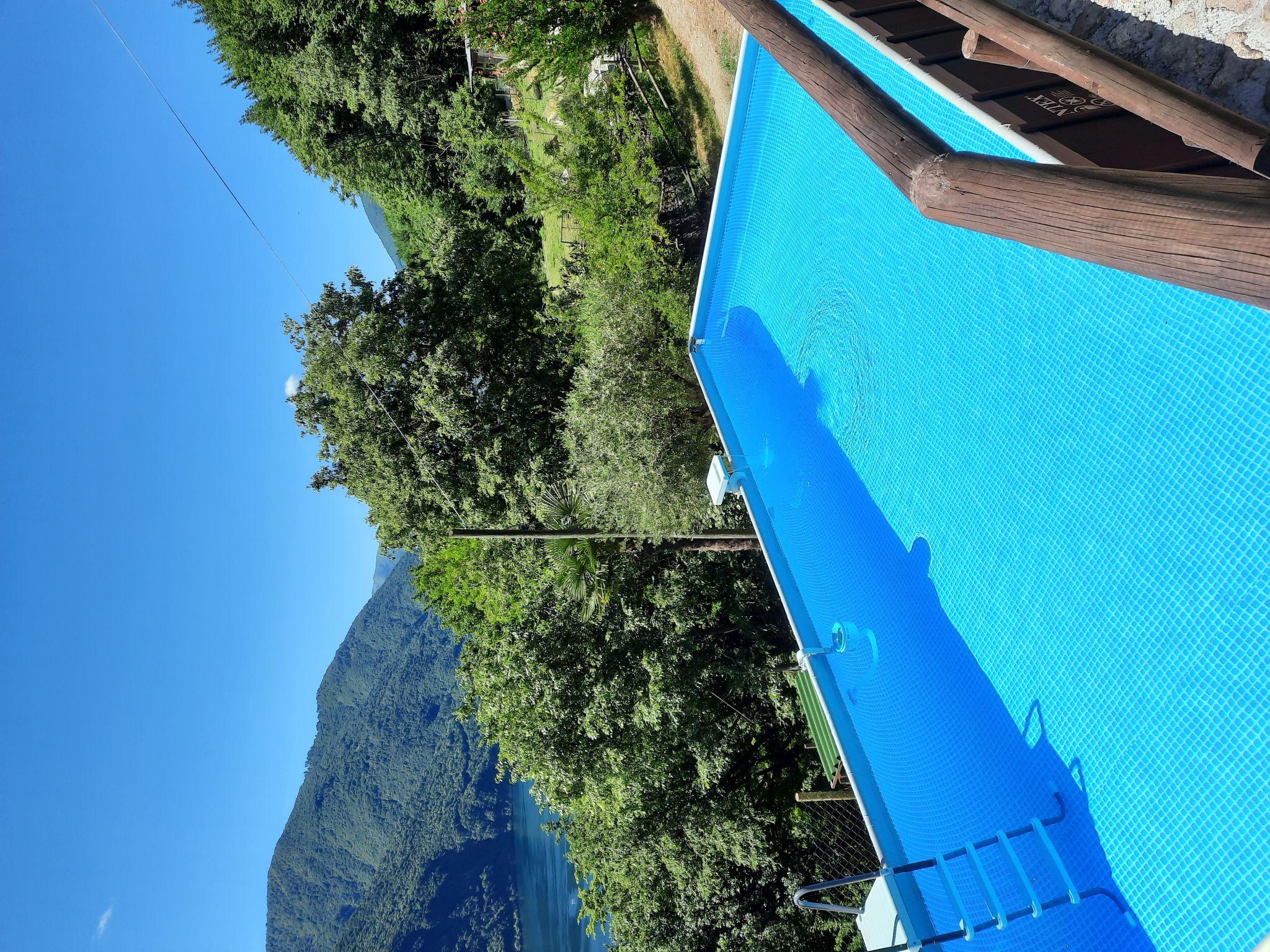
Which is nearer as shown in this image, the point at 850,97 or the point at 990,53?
the point at 850,97

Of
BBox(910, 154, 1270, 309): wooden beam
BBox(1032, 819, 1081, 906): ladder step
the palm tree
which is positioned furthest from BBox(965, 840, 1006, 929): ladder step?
the palm tree

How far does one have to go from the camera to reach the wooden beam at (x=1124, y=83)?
3162 mm

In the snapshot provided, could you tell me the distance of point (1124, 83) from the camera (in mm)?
3523

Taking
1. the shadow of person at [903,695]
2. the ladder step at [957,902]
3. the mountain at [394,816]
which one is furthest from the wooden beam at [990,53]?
the mountain at [394,816]

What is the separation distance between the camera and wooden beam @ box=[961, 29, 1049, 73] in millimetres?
4465

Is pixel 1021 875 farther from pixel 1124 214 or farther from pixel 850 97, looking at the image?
pixel 850 97

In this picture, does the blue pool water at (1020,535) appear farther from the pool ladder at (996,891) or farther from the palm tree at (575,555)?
the palm tree at (575,555)

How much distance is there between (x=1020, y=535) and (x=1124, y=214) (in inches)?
153

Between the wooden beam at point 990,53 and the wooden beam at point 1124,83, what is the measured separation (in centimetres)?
6

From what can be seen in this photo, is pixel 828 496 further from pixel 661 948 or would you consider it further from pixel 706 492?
pixel 661 948

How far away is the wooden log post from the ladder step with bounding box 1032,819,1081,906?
4247mm

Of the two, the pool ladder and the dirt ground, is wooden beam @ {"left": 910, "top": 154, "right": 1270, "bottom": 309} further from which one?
the dirt ground

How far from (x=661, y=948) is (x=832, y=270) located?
988cm

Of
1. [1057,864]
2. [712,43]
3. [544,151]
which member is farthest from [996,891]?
[544,151]
